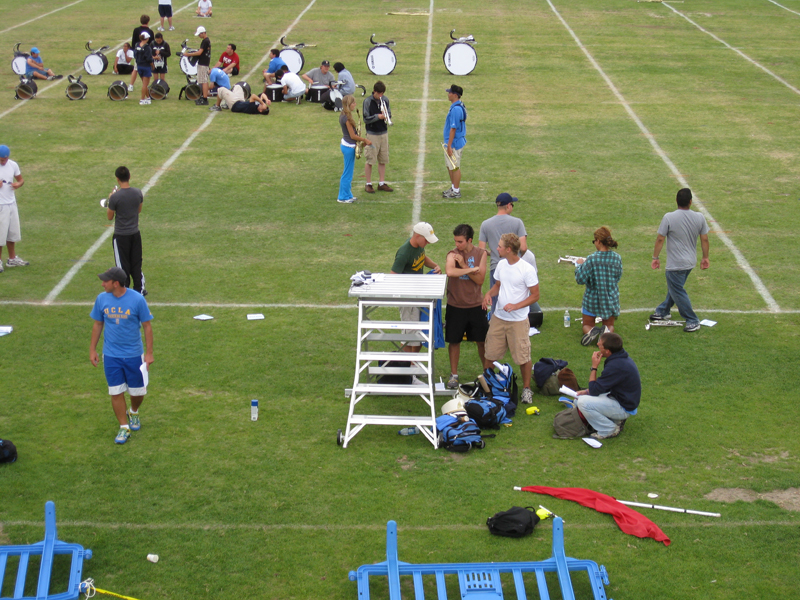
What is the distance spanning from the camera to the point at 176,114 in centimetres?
2328

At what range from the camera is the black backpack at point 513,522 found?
23.7ft

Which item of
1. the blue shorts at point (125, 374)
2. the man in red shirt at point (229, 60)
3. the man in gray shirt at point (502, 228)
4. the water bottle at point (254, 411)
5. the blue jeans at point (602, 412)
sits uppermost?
the man in red shirt at point (229, 60)

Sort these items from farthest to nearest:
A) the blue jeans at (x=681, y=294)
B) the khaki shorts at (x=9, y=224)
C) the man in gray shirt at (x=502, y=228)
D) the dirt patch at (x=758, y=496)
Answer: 1. the khaki shorts at (x=9, y=224)
2. the blue jeans at (x=681, y=294)
3. the man in gray shirt at (x=502, y=228)
4. the dirt patch at (x=758, y=496)

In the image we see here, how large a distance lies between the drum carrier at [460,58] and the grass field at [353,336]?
2.53 feet

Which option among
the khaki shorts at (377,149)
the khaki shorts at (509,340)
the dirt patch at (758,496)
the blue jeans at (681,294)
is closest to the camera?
the dirt patch at (758,496)

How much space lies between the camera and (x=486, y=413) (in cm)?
905

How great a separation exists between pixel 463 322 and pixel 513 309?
0.90 metres

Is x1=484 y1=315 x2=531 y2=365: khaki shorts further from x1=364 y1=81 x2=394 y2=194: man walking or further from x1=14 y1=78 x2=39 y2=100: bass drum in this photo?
x1=14 y1=78 x2=39 y2=100: bass drum

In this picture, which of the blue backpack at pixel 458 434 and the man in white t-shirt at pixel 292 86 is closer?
the blue backpack at pixel 458 434

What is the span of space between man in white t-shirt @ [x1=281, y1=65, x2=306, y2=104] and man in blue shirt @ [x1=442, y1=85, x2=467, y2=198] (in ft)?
30.5

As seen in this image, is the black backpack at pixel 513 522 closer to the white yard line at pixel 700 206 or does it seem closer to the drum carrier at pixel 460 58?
the white yard line at pixel 700 206

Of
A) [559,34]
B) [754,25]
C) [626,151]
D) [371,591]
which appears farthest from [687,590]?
[754,25]

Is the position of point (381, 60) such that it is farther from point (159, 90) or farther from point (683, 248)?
point (683, 248)

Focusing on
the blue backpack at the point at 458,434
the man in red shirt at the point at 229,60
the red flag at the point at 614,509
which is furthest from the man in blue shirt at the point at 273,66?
the red flag at the point at 614,509
